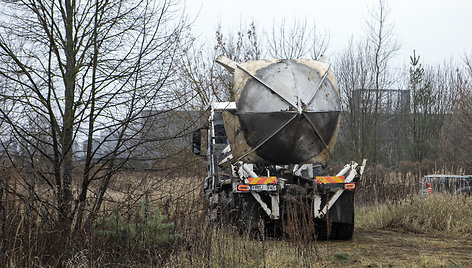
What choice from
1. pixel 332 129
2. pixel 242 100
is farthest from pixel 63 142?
pixel 332 129

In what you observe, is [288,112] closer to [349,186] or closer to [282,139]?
[282,139]

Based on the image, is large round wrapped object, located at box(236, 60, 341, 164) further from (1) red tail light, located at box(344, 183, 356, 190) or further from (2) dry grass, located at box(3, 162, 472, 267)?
(2) dry grass, located at box(3, 162, 472, 267)

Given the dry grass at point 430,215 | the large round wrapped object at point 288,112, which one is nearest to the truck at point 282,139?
the large round wrapped object at point 288,112

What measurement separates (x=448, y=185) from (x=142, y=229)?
8.50 metres

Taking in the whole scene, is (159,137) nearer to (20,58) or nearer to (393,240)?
(20,58)

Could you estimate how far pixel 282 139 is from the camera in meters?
8.56

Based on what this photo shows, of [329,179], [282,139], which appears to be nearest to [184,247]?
[282,139]

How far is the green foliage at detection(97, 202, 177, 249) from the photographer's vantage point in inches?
213

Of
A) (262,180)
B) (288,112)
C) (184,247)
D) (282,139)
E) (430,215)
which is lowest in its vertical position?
(430,215)

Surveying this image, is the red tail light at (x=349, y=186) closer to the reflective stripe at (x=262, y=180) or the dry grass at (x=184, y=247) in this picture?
the dry grass at (x=184, y=247)

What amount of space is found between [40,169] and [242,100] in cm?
413

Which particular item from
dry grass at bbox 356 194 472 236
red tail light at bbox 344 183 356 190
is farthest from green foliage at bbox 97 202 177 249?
dry grass at bbox 356 194 472 236

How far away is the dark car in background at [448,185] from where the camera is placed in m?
11.3

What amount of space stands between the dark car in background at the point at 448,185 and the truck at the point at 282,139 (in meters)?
Result: 3.35
